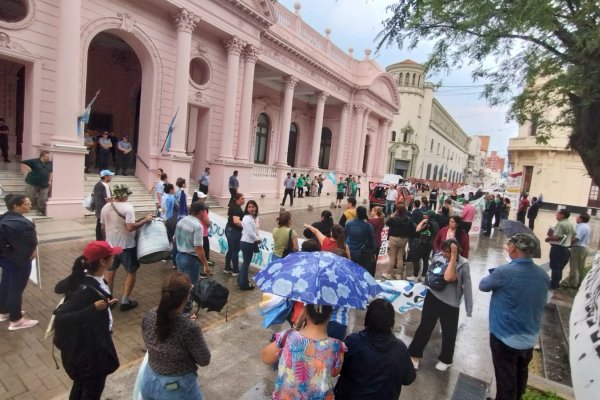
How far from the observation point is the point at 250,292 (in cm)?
642

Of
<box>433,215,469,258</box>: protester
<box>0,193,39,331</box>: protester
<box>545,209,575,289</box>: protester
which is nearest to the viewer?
<box>0,193,39,331</box>: protester

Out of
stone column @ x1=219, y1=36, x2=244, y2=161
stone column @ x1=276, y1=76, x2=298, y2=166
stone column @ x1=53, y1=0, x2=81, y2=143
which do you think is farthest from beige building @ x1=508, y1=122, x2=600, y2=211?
stone column @ x1=53, y1=0, x2=81, y2=143

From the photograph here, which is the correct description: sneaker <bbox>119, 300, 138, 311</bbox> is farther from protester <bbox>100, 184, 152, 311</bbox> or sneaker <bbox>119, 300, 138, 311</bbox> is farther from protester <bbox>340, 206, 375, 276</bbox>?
protester <bbox>340, 206, 375, 276</bbox>

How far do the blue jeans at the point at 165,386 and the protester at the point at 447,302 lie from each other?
303 centimetres

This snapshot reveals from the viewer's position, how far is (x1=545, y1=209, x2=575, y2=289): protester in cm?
750

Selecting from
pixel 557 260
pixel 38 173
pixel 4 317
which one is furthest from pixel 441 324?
pixel 38 173

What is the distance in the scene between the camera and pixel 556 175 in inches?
1300

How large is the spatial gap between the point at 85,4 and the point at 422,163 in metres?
46.4

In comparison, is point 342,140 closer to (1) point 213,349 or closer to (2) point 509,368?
(1) point 213,349

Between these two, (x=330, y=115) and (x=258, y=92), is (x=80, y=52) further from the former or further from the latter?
(x=330, y=115)

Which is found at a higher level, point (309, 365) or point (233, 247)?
point (309, 365)

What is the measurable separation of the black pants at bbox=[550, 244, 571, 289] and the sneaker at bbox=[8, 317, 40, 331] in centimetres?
924

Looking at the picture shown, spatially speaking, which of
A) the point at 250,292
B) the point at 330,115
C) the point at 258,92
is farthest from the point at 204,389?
the point at 330,115

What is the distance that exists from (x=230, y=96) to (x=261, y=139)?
913 centimetres
